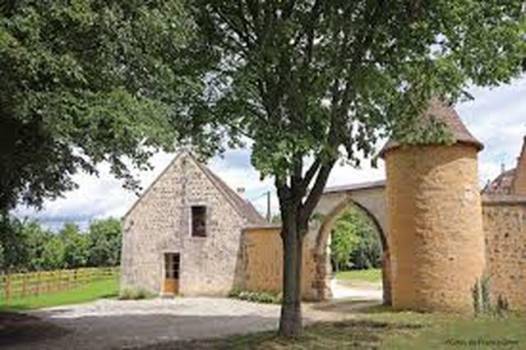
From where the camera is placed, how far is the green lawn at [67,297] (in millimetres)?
28984

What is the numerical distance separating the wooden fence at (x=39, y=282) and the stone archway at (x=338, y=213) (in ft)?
46.1

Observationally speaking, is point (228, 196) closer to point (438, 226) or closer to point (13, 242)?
point (13, 242)

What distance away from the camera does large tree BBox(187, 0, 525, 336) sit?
12703 mm

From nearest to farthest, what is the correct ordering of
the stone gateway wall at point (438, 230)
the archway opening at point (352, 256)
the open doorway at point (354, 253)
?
the stone gateway wall at point (438, 230) → the archway opening at point (352, 256) → the open doorway at point (354, 253)

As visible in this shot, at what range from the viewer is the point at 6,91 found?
30.3 feet

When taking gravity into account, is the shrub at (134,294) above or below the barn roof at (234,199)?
below

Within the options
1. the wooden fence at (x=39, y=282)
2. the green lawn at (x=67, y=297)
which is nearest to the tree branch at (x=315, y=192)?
the green lawn at (x=67, y=297)

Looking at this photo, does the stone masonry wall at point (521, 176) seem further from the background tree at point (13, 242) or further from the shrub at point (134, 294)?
the background tree at point (13, 242)

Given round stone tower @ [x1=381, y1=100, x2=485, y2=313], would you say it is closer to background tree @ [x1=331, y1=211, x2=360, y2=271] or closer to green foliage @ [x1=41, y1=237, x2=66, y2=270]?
background tree @ [x1=331, y1=211, x2=360, y2=271]

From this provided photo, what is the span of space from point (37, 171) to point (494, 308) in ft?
43.9

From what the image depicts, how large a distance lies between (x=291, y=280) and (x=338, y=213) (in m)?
12.3

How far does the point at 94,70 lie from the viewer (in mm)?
10078

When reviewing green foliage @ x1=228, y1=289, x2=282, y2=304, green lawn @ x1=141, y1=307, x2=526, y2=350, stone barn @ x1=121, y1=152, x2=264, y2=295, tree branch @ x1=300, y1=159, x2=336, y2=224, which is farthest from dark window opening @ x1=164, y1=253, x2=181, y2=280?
tree branch @ x1=300, y1=159, x2=336, y2=224

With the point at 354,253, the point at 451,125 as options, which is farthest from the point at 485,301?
the point at 354,253
